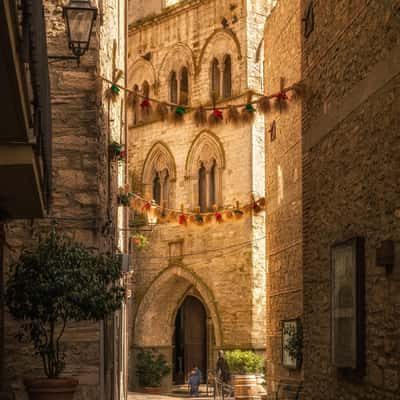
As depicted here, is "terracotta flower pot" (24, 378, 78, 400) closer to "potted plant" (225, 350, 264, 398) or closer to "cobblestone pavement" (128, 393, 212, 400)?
"potted plant" (225, 350, 264, 398)

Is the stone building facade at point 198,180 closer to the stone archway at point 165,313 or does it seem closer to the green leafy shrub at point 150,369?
the stone archway at point 165,313

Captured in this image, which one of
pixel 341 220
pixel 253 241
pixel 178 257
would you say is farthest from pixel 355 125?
pixel 178 257

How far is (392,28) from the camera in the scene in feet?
28.8

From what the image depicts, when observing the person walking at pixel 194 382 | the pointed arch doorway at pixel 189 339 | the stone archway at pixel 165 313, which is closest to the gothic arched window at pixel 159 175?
the stone archway at pixel 165 313

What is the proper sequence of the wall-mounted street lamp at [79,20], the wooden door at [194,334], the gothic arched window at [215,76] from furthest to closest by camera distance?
the wooden door at [194,334], the gothic arched window at [215,76], the wall-mounted street lamp at [79,20]

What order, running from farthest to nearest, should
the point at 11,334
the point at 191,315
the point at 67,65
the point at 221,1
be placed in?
the point at 191,315
the point at 221,1
the point at 67,65
the point at 11,334

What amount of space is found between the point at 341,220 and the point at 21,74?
5.83 m

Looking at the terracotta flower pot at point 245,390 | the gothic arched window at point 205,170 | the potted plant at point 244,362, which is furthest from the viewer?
the gothic arched window at point 205,170

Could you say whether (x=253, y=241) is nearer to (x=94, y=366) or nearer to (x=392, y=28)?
(x=94, y=366)

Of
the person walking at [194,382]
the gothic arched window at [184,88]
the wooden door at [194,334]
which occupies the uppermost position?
the gothic arched window at [184,88]

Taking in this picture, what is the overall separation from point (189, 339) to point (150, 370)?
2.63m

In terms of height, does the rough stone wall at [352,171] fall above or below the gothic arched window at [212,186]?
below

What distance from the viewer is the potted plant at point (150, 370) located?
97.3ft

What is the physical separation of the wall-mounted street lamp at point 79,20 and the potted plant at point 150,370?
19981mm
